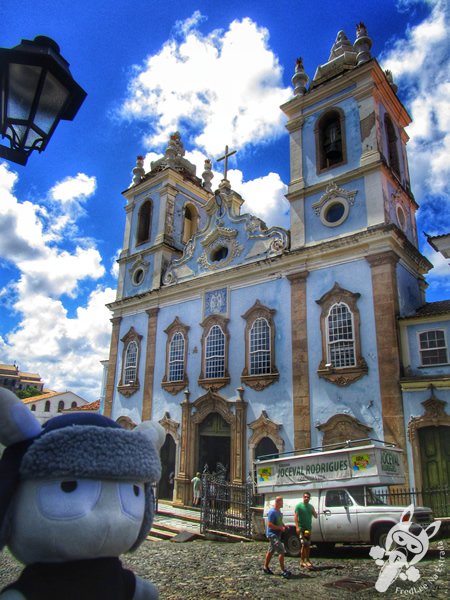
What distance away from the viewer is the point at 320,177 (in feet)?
56.7

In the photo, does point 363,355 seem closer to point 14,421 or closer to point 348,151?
point 348,151

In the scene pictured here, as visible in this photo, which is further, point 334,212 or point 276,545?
point 334,212

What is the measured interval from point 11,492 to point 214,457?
15.7m

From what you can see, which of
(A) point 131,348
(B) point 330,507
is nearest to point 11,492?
(B) point 330,507

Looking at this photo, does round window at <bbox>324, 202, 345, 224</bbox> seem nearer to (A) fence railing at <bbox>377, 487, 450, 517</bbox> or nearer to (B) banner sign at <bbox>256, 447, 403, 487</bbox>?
(B) banner sign at <bbox>256, 447, 403, 487</bbox>

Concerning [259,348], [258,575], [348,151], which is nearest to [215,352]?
[259,348]

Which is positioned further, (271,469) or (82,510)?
(271,469)

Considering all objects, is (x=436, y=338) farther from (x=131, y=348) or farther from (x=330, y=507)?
(x=131, y=348)

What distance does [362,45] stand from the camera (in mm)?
17672

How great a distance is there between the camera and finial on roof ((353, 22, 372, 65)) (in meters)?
17.3

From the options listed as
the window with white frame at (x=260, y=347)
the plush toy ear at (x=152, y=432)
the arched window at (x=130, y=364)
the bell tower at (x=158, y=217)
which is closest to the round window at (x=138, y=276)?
the bell tower at (x=158, y=217)

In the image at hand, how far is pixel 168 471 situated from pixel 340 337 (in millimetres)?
9471

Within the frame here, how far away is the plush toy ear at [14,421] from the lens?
2963mm

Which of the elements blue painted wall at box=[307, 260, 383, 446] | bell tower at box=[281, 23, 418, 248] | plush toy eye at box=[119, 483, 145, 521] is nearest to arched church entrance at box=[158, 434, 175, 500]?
blue painted wall at box=[307, 260, 383, 446]
